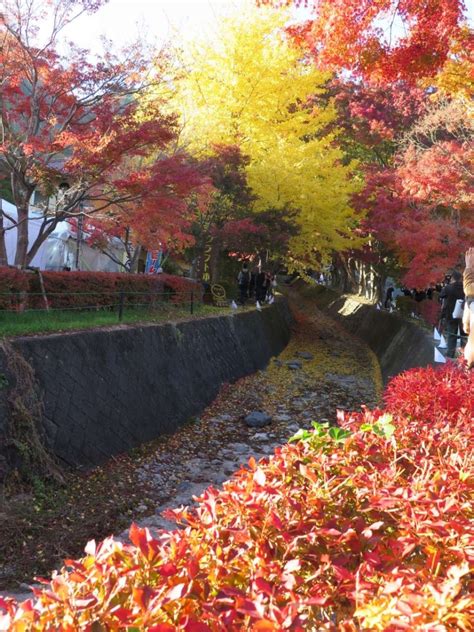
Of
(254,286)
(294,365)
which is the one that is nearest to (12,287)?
(294,365)

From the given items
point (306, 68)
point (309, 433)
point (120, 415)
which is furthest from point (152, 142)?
point (306, 68)

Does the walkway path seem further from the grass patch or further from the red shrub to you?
the red shrub

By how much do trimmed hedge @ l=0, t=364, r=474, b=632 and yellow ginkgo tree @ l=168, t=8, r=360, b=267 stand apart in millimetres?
18027

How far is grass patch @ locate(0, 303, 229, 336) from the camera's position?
8.66 metres

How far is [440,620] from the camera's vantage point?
5.95 ft

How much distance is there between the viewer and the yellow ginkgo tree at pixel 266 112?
66.9 ft

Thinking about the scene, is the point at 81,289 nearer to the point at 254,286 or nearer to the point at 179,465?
the point at 179,465

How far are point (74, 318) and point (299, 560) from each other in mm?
9461

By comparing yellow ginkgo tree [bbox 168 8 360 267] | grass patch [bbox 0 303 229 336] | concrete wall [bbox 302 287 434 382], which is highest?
yellow ginkgo tree [bbox 168 8 360 267]

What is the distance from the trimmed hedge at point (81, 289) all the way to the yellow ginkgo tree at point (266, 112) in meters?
6.58

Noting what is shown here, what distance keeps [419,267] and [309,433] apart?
13.1 metres

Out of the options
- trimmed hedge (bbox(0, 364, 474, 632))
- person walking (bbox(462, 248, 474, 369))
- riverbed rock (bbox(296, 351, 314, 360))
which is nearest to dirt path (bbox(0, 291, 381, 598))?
riverbed rock (bbox(296, 351, 314, 360))

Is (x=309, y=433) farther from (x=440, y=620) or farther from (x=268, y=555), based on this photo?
(x=440, y=620)

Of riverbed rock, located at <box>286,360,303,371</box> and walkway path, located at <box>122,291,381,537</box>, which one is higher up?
riverbed rock, located at <box>286,360,303,371</box>
